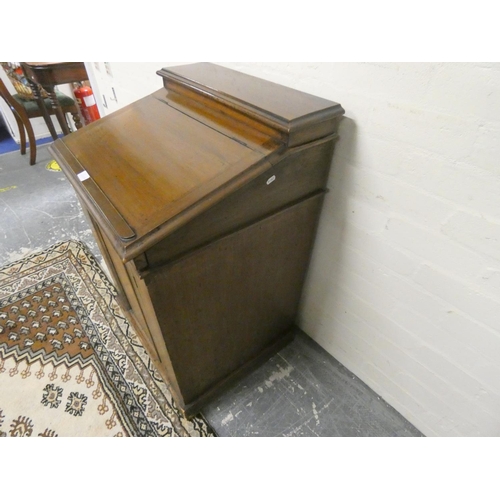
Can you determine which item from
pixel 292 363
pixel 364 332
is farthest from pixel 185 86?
pixel 292 363

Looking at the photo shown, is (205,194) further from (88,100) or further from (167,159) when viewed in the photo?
(88,100)

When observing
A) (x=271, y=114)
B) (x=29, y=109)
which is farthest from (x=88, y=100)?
(x=271, y=114)

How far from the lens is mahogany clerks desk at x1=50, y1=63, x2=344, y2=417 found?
714mm

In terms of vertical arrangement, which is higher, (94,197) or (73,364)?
(94,197)

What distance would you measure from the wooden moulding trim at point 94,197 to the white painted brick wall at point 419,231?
593 millimetres

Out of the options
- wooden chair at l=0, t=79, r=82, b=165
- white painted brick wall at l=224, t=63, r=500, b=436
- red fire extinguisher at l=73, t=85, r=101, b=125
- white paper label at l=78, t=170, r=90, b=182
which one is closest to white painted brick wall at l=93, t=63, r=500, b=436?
white painted brick wall at l=224, t=63, r=500, b=436

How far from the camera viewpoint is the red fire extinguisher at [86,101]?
10.0 ft

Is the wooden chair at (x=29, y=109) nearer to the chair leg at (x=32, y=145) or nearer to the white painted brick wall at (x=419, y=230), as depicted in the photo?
the chair leg at (x=32, y=145)

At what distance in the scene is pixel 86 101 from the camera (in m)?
3.12

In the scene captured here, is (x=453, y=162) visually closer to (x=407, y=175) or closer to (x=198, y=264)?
(x=407, y=175)

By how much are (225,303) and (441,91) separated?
0.77m

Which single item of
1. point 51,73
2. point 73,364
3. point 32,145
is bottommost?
point 73,364

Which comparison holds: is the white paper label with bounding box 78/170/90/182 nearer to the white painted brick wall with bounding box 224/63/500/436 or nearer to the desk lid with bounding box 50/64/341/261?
the desk lid with bounding box 50/64/341/261

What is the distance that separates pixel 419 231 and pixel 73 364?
4.75 ft
